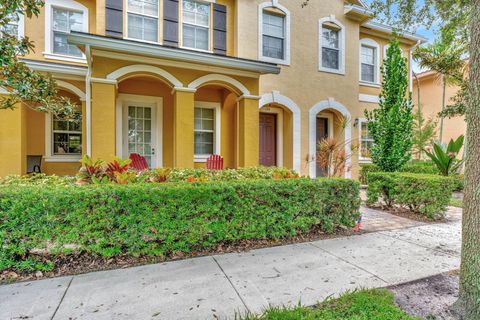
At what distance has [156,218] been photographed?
12.4 ft

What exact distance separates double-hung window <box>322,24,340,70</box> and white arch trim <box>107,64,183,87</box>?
6.75m

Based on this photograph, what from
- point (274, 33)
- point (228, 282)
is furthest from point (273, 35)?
point (228, 282)

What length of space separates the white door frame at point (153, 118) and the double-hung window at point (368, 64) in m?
9.31

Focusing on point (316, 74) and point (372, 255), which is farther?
point (316, 74)

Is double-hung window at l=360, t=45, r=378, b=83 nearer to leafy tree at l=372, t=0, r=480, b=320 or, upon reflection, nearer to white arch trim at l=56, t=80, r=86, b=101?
leafy tree at l=372, t=0, r=480, b=320

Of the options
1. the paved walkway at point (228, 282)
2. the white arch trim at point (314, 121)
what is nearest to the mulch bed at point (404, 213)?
the paved walkway at point (228, 282)

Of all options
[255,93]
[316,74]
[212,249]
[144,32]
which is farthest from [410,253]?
[144,32]

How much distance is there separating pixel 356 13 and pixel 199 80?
8.08m

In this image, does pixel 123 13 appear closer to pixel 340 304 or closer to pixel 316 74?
pixel 316 74

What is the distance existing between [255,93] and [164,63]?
272 centimetres

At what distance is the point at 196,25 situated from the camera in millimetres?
9250

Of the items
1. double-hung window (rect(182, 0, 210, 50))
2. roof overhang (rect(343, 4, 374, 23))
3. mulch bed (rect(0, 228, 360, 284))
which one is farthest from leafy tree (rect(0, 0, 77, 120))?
roof overhang (rect(343, 4, 374, 23))

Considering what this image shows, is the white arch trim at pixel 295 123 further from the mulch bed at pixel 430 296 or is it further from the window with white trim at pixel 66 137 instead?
the mulch bed at pixel 430 296

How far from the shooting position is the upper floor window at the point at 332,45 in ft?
36.0
